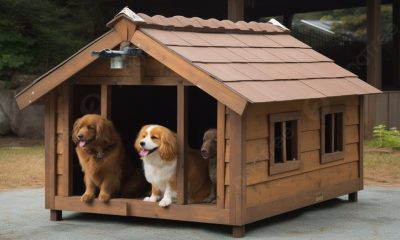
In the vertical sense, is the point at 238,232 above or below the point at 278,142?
below

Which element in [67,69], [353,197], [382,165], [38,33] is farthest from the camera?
[38,33]

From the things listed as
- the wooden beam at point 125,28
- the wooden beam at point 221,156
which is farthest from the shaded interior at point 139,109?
the wooden beam at point 221,156

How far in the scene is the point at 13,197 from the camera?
1131 centimetres

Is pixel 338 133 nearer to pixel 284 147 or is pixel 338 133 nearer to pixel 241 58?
pixel 284 147

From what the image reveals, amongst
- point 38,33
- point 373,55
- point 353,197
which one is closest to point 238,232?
point 353,197

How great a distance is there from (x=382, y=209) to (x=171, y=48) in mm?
3685

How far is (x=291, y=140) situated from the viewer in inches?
368

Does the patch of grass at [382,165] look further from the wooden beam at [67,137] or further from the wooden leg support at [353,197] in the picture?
the wooden beam at [67,137]

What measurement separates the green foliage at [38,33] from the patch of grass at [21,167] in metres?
2.60

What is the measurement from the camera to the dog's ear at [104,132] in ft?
28.5

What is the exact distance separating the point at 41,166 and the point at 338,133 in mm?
6323

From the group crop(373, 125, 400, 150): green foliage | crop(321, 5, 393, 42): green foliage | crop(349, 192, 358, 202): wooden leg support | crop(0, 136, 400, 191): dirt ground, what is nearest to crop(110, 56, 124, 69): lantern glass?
crop(349, 192, 358, 202): wooden leg support

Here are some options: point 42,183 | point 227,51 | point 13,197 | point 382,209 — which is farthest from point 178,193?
point 42,183

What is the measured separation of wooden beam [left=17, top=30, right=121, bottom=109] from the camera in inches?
339
